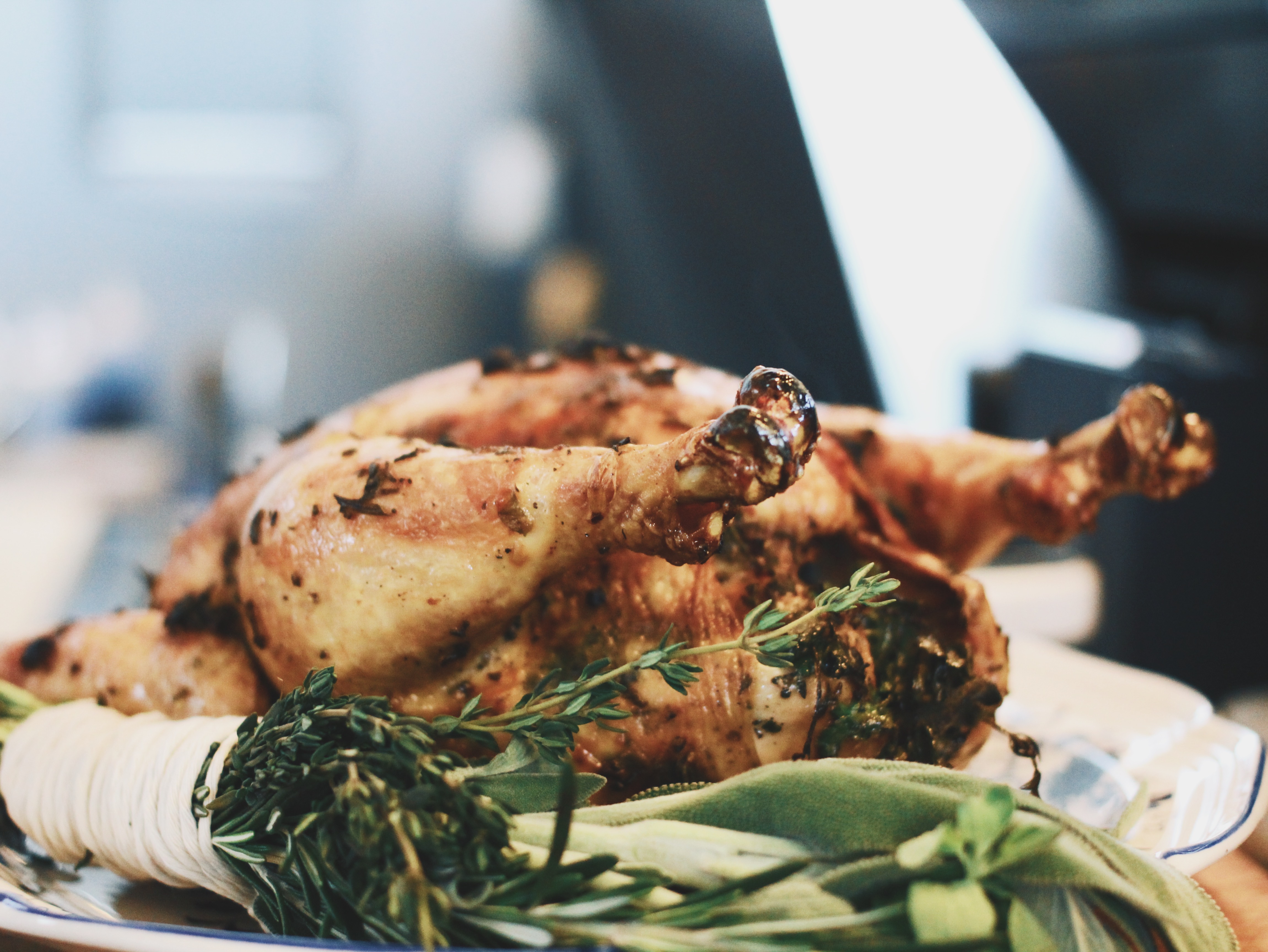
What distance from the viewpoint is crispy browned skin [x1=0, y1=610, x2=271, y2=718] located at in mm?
1286

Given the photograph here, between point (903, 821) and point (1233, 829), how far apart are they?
0.50 metres

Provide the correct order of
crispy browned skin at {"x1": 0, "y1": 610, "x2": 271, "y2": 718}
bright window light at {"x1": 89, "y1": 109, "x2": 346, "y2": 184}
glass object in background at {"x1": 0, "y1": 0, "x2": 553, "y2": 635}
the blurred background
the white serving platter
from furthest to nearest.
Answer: bright window light at {"x1": 89, "y1": 109, "x2": 346, "y2": 184}
glass object in background at {"x1": 0, "y1": 0, "x2": 553, "y2": 635}
the blurred background
crispy browned skin at {"x1": 0, "y1": 610, "x2": 271, "y2": 718}
the white serving platter

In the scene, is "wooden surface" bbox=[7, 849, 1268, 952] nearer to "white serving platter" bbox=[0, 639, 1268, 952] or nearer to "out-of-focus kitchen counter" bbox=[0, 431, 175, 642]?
"white serving platter" bbox=[0, 639, 1268, 952]

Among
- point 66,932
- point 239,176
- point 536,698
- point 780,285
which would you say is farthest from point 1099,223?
point 239,176

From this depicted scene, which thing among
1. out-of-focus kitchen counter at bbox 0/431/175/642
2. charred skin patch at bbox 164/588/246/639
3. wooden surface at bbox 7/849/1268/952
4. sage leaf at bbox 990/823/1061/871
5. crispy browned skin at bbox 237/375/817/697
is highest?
crispy browned skin at bbox 237/375/817/697

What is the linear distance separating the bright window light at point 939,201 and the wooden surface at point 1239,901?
2106mm

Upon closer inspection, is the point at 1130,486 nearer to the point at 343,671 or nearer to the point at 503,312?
the point at 343,671

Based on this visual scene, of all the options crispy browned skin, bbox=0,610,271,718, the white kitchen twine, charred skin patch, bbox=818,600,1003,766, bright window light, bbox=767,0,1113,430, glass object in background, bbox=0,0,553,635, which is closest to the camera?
the white kitchen twine

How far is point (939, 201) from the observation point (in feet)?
12.5

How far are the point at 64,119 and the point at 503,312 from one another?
2914 millimetres

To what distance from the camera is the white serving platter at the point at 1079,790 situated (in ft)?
2.95

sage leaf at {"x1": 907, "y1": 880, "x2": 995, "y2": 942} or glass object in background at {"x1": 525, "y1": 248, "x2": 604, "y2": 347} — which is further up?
sage leaf at {"x1": 907, "y1": 880, "x2": 995, "y2": 942}

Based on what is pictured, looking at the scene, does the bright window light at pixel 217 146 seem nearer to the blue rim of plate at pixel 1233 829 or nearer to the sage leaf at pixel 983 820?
the blue rim of plate at pixel 1233 829

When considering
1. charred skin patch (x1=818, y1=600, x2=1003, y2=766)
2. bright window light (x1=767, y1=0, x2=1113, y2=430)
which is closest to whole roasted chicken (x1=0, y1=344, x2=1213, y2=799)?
charred skin patch (x1=818, y1=600, x2=1003, y2=766)
